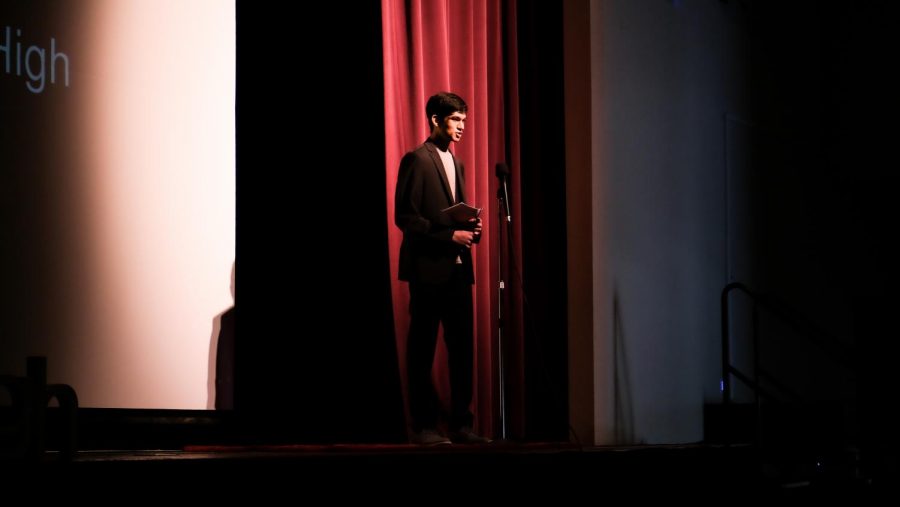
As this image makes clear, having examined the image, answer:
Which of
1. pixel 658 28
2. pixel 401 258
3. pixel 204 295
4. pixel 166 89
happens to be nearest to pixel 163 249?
pixel 204 295

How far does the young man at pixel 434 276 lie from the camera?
4.69 metres

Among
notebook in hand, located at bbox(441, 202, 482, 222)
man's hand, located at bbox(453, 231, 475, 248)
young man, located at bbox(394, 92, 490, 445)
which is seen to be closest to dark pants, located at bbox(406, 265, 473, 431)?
young man, located at bbox(394, 92, 490, 445)

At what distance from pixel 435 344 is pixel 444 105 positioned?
3.41 ft

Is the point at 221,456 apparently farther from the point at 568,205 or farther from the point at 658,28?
the point at 658,28

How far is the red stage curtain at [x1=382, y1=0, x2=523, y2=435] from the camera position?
5.30 m

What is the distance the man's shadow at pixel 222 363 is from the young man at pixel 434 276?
751 mm

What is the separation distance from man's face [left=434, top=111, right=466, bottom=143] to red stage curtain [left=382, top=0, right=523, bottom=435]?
1.56ft

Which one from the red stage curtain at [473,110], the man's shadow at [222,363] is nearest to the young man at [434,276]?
the red stage curtain at [473,110]

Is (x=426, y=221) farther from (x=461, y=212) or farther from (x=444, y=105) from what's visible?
(x=444, y=105)

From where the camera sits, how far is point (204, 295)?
4.49 metres

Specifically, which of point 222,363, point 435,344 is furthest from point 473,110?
point 222,363

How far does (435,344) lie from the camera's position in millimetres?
4738

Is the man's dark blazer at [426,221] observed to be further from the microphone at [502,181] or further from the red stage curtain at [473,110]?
the red stage curtain at [473,110]

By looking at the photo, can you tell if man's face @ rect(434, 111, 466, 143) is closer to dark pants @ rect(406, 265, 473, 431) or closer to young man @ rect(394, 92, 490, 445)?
young man @ rect(394, 92, 490, 445)
